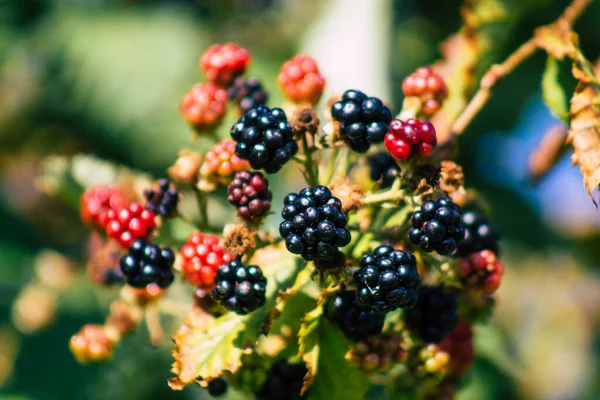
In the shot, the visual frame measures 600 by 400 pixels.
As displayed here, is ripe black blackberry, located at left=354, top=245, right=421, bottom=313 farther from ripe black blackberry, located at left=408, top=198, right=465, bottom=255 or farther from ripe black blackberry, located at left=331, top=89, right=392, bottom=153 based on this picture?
ripe black blackberry, located at left=331, top=89, right=392, bottom=153

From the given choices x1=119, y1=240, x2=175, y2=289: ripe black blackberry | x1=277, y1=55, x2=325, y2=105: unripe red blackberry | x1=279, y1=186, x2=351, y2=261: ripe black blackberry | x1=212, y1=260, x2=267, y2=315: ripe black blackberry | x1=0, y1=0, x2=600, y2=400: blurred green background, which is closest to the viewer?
x1=279, y1=186, x2=351, y2=261: ripe black blackberry

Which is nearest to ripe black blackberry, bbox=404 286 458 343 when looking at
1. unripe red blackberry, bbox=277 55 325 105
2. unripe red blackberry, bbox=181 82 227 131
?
unripe red blackberry, bbox=277 55 325 105

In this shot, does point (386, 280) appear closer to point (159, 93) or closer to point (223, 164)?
point (223, 164)

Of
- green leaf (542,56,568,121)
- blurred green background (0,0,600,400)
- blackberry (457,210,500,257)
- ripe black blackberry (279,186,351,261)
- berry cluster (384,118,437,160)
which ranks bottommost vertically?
ripe black blackberry (279,186,351,261)

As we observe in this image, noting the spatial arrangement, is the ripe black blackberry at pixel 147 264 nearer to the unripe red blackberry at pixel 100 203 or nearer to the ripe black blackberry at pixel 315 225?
the unripe red blackberry at pixel 100 203

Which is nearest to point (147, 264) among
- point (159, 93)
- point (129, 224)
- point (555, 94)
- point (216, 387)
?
point (129, 224)

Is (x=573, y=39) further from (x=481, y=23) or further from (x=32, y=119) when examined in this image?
(x=32, y=119)
